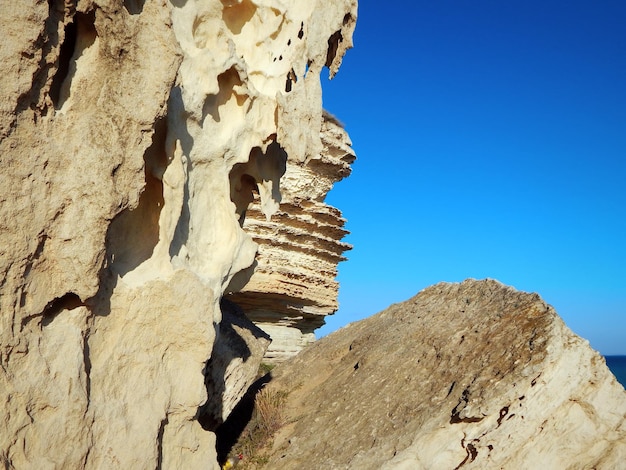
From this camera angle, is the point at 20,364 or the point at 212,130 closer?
the point at 20,364

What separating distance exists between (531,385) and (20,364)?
4621mm

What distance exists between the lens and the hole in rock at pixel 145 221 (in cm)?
498

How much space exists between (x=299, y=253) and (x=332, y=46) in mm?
8106

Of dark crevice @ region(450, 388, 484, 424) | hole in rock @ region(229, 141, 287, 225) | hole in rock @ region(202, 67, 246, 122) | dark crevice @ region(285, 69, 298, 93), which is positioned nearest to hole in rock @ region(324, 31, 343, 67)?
dark crevice @ region(285, 69, 298, 93)

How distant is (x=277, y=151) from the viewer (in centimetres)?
699

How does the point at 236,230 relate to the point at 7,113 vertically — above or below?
above

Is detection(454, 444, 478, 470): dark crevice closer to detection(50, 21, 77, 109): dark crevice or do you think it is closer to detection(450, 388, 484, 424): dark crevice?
detection(450, 388, 484, 424): dark crevice

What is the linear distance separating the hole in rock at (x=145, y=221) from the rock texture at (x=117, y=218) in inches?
0.6

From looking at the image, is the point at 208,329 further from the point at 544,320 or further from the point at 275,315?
the point at 275,315

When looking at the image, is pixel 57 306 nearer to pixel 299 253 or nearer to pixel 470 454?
pixel 470 454

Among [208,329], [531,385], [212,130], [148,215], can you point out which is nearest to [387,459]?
[531,385]

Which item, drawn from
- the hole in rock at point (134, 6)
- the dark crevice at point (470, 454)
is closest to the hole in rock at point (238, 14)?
the hole in rock at point (134, 6)

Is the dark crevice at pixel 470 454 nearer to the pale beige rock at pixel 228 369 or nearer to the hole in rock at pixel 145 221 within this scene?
the pale beige rock at pixel 228 369

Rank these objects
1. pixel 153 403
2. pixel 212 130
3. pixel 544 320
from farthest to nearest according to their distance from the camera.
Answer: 1. pixel 544 320
2. pixel 212 130
3. pixel 153 403
